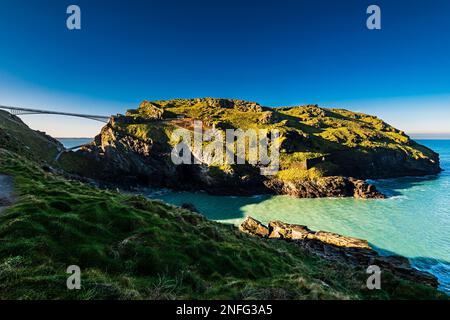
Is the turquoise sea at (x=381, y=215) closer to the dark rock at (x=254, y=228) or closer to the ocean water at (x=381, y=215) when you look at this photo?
the ocean water at (x=381, y=215)

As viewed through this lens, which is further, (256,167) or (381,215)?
(256,167)

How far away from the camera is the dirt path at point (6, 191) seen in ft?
53.2

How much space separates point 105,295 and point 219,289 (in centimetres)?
444

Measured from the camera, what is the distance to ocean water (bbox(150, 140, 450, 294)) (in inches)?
1763

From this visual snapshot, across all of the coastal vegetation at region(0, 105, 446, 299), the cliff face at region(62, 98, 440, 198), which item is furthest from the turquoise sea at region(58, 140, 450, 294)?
the coastal vegetation at region(0, 105, 446, 299)

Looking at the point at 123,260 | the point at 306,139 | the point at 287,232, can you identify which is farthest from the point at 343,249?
the point at 306,139

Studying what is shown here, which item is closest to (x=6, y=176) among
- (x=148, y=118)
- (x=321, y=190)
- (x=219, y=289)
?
(x=219, y=289)

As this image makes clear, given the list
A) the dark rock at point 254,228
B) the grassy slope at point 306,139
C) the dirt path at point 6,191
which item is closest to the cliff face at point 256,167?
the grassy slope at point 306,139

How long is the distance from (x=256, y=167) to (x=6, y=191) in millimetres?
94872

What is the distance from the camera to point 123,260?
36.8 ft

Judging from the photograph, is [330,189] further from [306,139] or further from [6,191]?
[6,191]

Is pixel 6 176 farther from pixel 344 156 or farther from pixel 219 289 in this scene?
pixel 344 156

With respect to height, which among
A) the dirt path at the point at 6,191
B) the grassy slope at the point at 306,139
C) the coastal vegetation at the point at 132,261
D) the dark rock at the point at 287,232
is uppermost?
the grassy slope at the point at 306,139

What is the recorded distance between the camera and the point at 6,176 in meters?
25.6
